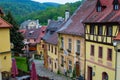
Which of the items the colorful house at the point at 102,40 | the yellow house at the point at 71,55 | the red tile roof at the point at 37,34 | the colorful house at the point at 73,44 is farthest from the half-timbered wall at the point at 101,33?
the red tile roof at the point at 37,34

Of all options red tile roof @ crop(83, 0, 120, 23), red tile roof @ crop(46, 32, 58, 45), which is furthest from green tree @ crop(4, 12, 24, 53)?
red tile roof @ crop(83, 0, 120, 23)

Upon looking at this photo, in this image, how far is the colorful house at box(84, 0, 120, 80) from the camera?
26016mm

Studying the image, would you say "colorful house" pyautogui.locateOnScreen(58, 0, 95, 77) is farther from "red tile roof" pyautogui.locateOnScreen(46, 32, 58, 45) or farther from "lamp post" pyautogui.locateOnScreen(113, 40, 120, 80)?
"lamp post" pyautogui.locateOnScreen(113, 40, 120, 80)

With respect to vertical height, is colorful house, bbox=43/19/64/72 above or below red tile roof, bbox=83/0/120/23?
below

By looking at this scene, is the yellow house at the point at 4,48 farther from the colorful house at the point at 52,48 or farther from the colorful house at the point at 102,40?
the colorful house at the point at 52,48

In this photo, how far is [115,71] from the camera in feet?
84.0

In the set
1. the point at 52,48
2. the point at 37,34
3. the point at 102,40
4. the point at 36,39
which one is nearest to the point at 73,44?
the point at 102,40

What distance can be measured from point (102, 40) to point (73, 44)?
835cm

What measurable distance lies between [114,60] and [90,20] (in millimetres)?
6320

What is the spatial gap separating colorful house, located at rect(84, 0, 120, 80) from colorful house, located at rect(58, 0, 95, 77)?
1734 mm

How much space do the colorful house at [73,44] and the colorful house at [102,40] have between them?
173cm

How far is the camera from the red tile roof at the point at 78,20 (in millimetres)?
34906

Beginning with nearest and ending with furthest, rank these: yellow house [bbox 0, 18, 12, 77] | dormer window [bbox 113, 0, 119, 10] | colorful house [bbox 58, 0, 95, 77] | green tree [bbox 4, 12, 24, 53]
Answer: dormer window [bbox 113, 0, 119, 10]
yellow house [bbox 0, 18, 12, 77]
colorful house [bbox 58, 0, 95, 77]
green tree [bbox 4, 12, 24, 53]

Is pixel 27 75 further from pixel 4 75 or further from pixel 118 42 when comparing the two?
pixel 118 42
